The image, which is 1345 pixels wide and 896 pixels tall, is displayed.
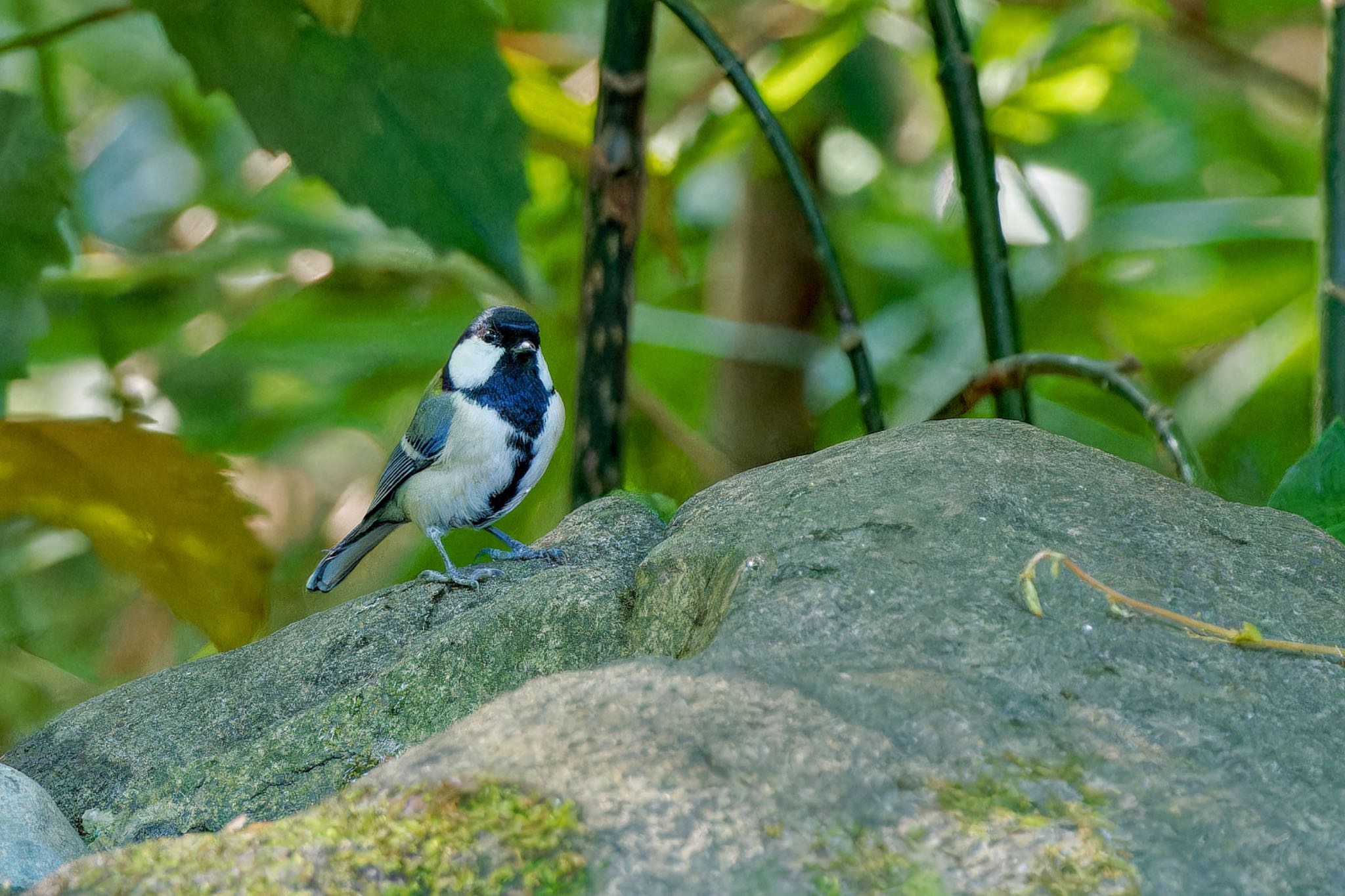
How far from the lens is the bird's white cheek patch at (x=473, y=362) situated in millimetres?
2146

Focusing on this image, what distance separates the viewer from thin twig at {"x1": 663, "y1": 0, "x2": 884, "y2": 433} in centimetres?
187

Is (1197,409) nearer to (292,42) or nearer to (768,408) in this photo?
(768,408)

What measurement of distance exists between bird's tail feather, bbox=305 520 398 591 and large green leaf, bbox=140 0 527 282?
85cm

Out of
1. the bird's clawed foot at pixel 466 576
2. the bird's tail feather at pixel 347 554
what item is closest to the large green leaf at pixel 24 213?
the bird's clawed foot at pixel 466 576

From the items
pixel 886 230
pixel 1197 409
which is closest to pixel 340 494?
pixel 886 230

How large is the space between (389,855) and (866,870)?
0.32 meters

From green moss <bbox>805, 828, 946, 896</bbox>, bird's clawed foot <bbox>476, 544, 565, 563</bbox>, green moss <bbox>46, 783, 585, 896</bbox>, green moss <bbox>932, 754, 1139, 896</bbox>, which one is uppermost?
green moss <bbox>932, 754, 1139, 896</bbox>

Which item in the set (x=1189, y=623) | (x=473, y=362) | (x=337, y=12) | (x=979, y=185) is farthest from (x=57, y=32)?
(x=1189, y=623)

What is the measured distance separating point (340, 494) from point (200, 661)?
1.54 meters

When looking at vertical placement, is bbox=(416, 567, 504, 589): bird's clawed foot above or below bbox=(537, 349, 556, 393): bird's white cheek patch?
below

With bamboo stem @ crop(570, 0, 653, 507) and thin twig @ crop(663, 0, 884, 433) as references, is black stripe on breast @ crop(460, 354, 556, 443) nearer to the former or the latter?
bamboo stem @ crop(570, 0, 653, 507)

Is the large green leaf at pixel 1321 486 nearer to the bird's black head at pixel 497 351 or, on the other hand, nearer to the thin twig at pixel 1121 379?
the thin twig at pixel 1121 379

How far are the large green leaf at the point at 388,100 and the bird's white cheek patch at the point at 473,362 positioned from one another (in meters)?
0.52

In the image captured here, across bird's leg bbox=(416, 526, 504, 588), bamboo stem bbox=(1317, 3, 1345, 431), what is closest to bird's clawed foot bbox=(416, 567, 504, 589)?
bird's leg bbox=(416, 526, 504, 588)
